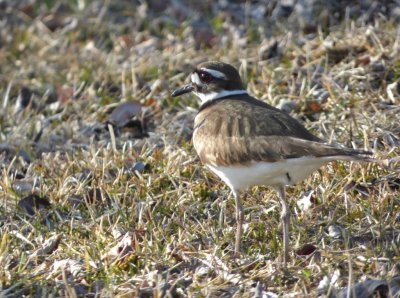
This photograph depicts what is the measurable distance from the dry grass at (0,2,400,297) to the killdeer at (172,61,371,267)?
0.31 metres

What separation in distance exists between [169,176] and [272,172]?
142 centimetres

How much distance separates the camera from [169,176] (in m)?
6.14

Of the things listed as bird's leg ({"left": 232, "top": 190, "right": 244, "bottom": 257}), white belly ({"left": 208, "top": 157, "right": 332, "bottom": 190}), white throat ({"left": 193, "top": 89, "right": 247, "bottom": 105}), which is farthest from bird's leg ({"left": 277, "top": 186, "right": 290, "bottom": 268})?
white throat ({"left": 193, "top": 89, "right": 247, "bottom": 105})

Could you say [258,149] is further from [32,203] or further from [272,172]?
[32,203]

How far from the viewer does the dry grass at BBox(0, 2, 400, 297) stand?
4.82 m

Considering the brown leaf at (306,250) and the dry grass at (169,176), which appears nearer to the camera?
the dry grass at (169,176)

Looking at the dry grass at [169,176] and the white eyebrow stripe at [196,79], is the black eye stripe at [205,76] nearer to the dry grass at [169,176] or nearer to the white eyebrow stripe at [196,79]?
the white eyebrow stripe at [196,79]

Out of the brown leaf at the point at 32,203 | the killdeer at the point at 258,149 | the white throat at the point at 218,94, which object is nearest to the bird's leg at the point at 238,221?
the killdeer at the point at 258,149

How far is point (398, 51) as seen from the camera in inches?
289

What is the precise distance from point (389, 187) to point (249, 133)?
3.95 ft

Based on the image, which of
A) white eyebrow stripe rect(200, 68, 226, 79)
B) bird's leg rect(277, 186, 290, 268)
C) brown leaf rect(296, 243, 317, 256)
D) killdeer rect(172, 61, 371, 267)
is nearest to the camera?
killdeer rect(172, 61, 371, 267)

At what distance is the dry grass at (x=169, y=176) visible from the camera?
4.82m

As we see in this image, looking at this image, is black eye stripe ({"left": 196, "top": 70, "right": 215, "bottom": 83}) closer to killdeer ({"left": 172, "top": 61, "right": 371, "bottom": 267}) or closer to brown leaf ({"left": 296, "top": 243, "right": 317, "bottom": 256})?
killdeer ({"left": 172, "top": 61, "right": 371, "bottom": 267})

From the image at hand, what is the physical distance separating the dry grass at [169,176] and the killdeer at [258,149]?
31 cm
